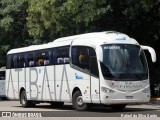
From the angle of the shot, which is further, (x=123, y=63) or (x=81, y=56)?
(x=81, y=56)

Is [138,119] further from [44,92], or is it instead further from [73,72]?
[44,92]

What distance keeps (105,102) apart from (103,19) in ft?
36.7

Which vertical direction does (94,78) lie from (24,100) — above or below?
above

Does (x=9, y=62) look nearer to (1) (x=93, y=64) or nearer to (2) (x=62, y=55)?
(2) (x=62, y=55)

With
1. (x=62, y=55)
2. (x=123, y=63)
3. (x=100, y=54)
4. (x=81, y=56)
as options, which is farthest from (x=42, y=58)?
(x=123, y=63)

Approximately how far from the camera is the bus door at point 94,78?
68.5 feet

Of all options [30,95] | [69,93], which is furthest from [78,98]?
[30,95]

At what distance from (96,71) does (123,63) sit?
1.19 metres

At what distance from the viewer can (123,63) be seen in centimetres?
2094

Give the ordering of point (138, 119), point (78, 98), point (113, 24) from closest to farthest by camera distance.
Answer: point (138, 119) → point (78, 98) → point (113, 24)

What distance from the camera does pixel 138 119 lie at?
1708 cm

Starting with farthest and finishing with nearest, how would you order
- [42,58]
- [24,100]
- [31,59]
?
[24,100] < [31,59] < [42,58]

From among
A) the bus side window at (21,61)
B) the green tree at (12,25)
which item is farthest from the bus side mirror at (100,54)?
the green tree at (12,25)

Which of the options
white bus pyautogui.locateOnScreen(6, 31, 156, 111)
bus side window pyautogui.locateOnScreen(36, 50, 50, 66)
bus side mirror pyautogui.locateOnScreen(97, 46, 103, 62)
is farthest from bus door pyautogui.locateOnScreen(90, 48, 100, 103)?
bus side window pyautogui.locateOnScreen(36, 50, 50, 66)
